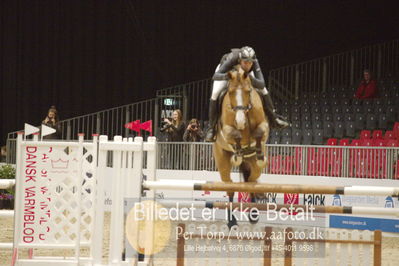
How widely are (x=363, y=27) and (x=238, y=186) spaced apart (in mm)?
9249

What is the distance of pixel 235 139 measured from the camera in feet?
15.3

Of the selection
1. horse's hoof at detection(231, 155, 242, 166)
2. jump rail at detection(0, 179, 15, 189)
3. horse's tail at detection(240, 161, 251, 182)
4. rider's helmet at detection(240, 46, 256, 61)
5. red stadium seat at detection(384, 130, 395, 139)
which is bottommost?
jump rail at detection(0, 179, 15, 189)

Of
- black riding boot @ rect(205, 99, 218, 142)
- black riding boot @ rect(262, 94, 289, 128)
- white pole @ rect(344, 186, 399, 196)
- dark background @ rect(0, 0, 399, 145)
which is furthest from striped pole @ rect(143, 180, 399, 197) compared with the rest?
dark background @ rect(0, 0, 399, 145)

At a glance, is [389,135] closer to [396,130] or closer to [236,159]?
[396,130]

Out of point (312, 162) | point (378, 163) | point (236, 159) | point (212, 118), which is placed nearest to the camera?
point (236, 159)

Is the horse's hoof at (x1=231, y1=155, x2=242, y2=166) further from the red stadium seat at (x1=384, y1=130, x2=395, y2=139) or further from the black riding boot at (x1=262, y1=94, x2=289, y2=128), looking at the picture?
the red stadium seat at (x1=384, y1=130, x2=395, y2=139)

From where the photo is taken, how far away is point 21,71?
13.3m

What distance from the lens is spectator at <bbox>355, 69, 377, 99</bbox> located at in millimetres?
10781

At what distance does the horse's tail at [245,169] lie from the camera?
518 cm

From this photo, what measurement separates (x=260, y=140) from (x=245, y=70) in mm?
535

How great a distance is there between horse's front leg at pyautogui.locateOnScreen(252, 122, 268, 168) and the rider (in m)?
0.30

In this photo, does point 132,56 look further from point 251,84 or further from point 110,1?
point 251,84

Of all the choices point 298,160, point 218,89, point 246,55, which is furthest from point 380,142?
point 246,55

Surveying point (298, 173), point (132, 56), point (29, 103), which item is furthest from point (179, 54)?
point (298, 173)
